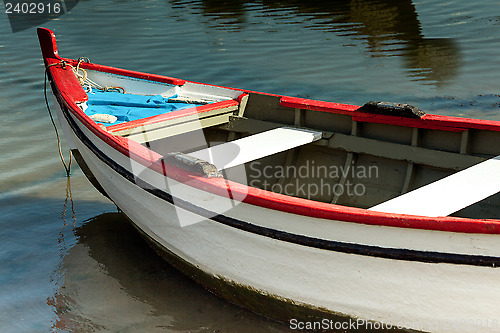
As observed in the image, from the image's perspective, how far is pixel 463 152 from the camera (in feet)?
15.9

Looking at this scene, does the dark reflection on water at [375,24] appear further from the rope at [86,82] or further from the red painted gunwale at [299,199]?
the rope at [86,82]

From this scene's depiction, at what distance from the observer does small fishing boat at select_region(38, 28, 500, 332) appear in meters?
3.45

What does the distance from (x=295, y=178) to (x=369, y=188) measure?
808 millimetres

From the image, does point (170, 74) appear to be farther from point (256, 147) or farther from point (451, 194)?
point (451, 194)

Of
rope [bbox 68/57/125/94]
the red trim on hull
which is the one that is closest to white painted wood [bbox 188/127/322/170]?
the red trim on hull

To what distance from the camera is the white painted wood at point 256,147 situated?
4.95 metres

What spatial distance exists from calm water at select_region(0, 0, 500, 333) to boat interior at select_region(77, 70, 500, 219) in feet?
4.17

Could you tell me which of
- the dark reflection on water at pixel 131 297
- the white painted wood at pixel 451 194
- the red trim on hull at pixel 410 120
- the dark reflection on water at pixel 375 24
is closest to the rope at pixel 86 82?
the dark reflection on water at pixel 131 297

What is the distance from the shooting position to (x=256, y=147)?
5.17 metres

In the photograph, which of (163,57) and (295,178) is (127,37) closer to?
(163,57)

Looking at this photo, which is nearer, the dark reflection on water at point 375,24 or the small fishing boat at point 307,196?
the small fishing boat at point 307,196

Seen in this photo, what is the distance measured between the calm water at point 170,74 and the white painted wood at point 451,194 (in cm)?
139

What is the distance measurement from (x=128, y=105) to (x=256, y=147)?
1.99m

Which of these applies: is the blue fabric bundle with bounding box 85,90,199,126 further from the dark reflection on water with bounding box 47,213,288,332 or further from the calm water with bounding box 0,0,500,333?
the dark reflection on water with bounding box 47,213,288,332
